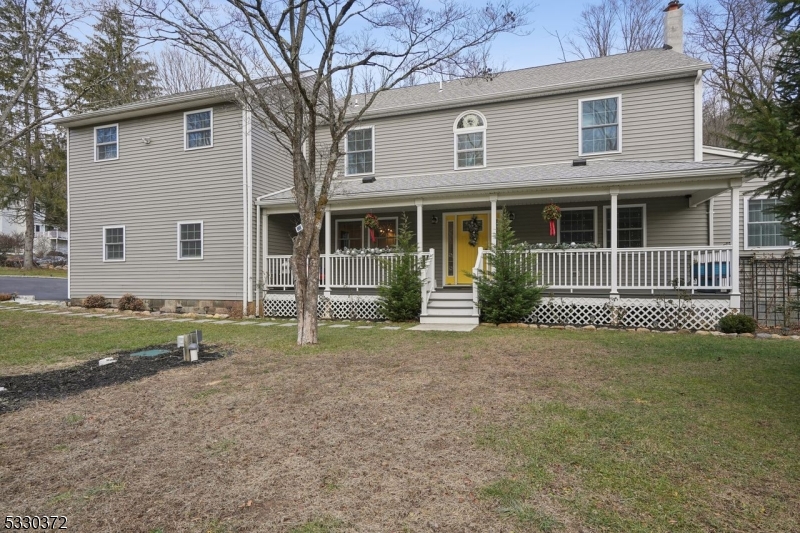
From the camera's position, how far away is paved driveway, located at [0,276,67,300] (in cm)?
1659

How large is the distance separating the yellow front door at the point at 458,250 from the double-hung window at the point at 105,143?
10213mm

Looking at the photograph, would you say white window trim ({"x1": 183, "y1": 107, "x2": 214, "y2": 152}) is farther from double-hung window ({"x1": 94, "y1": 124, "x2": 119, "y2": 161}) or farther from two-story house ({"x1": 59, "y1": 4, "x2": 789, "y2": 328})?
double-hung window ({"x1": 94, "y1": 124, "x2": 119, "y2": 161})

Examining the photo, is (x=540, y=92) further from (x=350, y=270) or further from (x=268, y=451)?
(x=268, y=451)

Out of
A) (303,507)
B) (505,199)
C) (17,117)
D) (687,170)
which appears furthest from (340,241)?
(17,117)

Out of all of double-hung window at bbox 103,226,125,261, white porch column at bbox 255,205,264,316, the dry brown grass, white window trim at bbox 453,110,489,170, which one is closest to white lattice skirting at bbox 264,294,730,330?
the dry brown grass

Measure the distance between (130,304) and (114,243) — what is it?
211cm

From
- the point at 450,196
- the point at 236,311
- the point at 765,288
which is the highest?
the point at 450,196

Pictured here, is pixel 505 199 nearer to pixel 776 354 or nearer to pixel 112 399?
pixel 776 354

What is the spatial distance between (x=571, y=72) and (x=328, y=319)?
953cm

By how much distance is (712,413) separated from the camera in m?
4.09

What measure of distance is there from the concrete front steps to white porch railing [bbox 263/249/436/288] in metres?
0.35

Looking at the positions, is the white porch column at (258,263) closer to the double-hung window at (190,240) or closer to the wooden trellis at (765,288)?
the double-hung window at (190,240)

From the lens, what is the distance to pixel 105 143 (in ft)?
45.3

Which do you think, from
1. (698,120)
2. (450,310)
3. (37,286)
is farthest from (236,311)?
(37,286)
